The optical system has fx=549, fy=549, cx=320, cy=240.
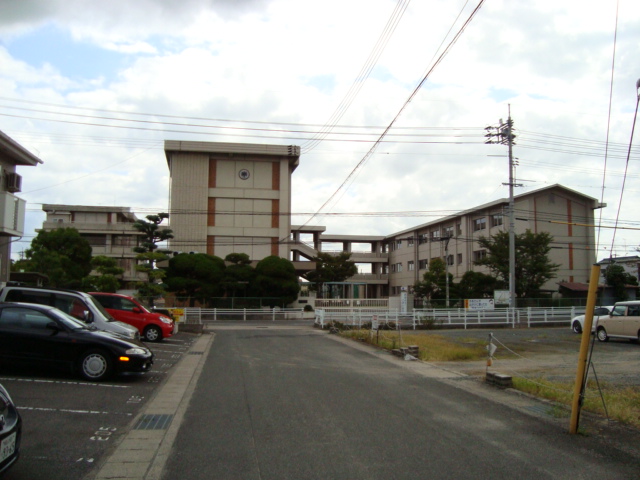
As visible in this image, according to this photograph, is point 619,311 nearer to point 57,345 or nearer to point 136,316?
point 136,316

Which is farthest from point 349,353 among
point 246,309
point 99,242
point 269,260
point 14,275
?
point 99,242

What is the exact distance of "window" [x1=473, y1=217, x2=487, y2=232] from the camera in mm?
51625

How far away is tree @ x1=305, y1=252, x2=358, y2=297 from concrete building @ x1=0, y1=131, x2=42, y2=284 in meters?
36.7

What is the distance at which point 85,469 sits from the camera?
562 cm

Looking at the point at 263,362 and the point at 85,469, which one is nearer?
the point at 85,469

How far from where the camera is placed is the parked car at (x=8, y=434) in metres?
4.76

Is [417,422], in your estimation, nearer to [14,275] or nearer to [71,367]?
[71,367]

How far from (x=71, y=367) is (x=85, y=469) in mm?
5344

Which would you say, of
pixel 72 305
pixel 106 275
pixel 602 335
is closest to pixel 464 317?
pixel 602 335

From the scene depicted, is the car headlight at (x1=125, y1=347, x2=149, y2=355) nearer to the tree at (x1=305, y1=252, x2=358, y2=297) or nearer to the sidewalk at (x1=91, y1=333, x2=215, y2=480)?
the sidewalk at (x1=91, y1=333, x2=215, y2=480)

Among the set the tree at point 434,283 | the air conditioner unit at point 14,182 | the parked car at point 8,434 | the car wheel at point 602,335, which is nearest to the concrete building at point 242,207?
the tree at point 434,283

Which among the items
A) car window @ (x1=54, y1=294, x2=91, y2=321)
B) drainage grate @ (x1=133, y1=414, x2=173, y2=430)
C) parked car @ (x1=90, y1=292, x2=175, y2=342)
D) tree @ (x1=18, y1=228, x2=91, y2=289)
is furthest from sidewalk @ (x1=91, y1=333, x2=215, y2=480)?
tree @ (x1=18, y1=228, x2=91, y2=289)

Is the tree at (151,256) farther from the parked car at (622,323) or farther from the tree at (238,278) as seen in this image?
the parked car at (622,323)

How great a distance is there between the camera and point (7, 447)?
15.9 ft
